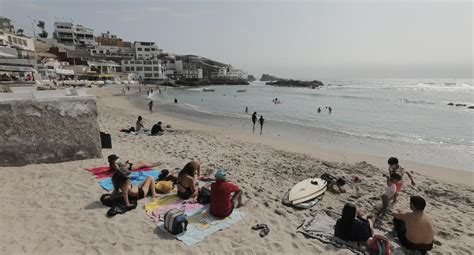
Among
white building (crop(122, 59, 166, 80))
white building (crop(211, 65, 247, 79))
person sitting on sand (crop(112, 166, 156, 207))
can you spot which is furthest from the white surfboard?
white building (crop(211, 65, 247, 79))

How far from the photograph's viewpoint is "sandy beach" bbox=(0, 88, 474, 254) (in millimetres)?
4367

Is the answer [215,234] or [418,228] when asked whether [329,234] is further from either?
[215,234]

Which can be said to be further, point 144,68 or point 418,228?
point 144,68

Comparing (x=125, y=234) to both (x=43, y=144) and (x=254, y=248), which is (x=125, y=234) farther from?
(x=43, y=144)

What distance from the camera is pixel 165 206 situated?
18.4 ft

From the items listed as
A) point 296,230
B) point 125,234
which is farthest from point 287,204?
point 125,234

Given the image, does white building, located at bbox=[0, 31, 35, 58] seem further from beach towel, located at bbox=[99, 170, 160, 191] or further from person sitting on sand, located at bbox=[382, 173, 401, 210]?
person sitting on sand, located at bbox=[382, 173, 401, 210]

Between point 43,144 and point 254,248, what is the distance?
6.56 meters

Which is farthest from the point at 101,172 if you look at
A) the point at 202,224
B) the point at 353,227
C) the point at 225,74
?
the point at 225,74

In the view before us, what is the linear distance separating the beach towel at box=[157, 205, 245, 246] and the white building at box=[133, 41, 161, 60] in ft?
357

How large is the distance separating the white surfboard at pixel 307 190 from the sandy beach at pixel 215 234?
258 millimetres

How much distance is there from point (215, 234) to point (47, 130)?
19.1ft

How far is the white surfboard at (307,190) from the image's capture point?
6215 mm

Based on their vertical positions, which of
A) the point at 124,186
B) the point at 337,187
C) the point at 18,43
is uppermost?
the point at 18,43
